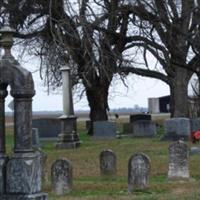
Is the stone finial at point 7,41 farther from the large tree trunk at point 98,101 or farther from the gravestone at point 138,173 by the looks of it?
the large tree trunk at point 98,101

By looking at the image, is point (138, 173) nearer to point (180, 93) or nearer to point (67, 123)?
point (67, 123)

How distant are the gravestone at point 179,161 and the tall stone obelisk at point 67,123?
11.0m

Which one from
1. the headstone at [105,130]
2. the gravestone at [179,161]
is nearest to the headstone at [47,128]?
the headstone at [105,130]

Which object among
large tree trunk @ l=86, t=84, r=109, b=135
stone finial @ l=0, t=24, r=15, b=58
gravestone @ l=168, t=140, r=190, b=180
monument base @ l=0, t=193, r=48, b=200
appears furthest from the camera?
large tree trunk @ l=86, t=84, r=109, b=135

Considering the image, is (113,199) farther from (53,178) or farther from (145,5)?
(145,5)

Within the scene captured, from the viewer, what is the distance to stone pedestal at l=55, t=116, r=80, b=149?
24.5 m

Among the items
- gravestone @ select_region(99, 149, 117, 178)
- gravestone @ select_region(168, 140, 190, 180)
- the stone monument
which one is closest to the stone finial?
the stone monument

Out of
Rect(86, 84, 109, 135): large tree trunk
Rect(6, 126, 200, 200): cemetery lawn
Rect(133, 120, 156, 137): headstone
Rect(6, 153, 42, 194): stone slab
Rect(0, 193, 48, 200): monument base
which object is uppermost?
Rect(86, 84, 109, 135): large tree trunk

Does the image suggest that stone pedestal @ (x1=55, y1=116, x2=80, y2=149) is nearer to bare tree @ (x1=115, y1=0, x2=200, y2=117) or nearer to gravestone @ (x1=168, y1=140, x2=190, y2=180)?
bare tree @ (x1=115, y1=0, x2=200, y2=117)

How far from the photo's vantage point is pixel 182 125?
25516 millimetres

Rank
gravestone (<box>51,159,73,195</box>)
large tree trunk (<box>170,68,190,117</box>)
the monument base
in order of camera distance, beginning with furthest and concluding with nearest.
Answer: large tree trunk (<box>170,68,190,117</box>) → gravestone (<box>51,159,73,195</box>) → the monument base

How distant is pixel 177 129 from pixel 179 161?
483 inches

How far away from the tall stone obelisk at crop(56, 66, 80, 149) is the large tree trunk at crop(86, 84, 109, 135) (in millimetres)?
7654

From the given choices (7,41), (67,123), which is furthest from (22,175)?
Result: (67,123)
